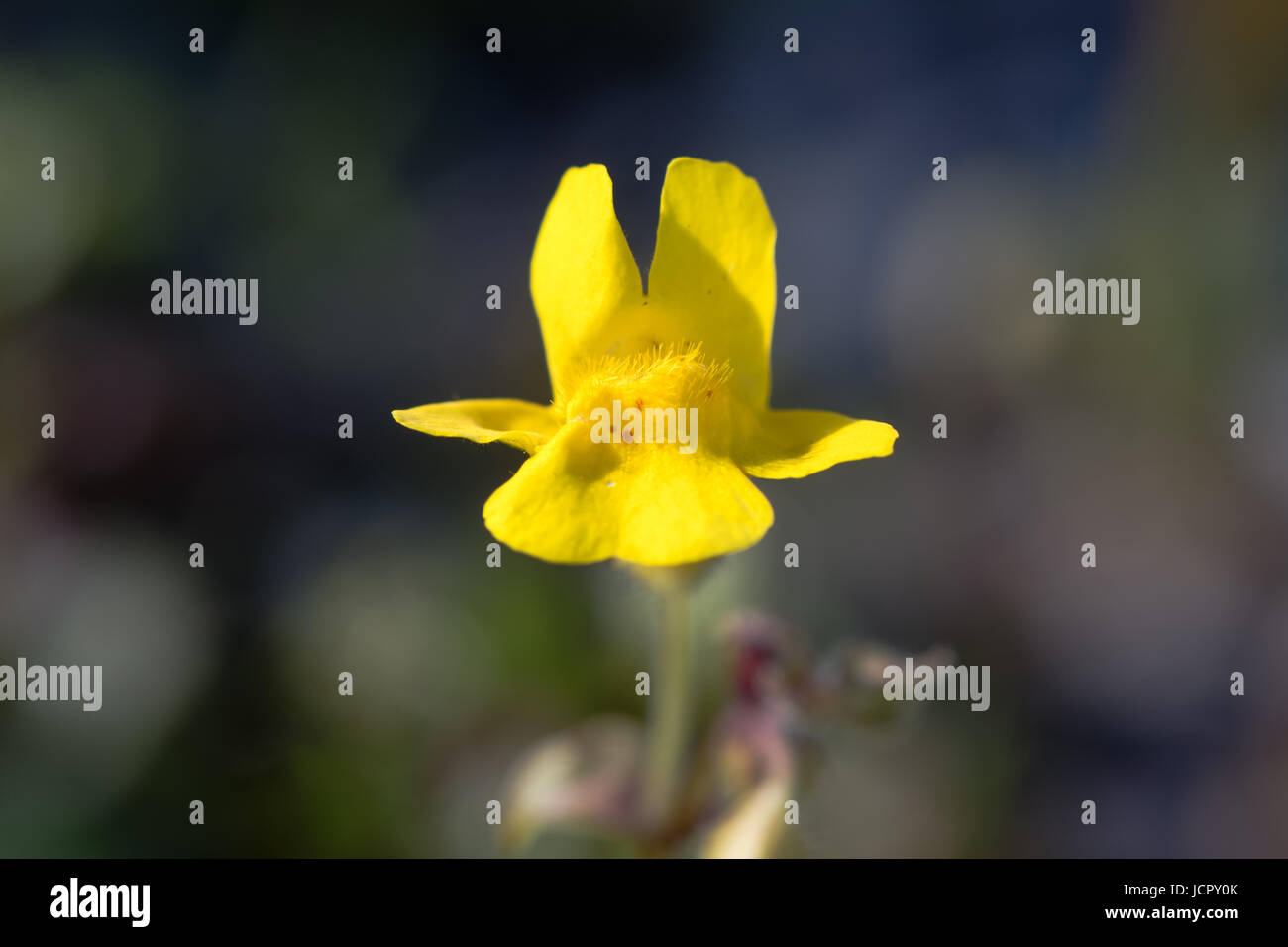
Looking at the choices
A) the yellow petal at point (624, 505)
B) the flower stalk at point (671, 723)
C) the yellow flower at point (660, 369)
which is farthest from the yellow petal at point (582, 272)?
the flower stalk at point (671, 723)

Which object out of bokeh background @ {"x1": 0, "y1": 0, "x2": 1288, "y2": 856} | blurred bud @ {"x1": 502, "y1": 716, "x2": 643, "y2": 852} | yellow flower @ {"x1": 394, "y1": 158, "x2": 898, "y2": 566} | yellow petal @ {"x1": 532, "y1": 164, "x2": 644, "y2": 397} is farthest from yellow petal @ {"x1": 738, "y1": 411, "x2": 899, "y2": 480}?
bokeh background @ {"x1": 0, "y1": 0, "x2": 1288, "y2": 856}

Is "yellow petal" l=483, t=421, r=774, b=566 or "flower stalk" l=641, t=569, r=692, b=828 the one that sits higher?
"yellow petal" l=483, t=421, r=774, b=566

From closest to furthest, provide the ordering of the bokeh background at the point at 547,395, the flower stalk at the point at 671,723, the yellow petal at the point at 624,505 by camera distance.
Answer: the yellow petal at the point at 624,505, the flower stalk at the point at 671,723, the bokeh background at the point at 547,395

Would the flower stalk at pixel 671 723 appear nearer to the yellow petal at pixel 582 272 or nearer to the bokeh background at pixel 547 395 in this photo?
the yellow petal at pixel 582 272

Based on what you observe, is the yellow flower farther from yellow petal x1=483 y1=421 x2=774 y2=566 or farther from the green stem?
the green stem

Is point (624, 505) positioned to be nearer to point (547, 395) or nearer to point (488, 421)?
point (488, 421)

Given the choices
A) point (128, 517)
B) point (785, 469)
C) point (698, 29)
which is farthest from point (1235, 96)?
point (128, 517)

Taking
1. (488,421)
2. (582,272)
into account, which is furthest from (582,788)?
(582,272)
